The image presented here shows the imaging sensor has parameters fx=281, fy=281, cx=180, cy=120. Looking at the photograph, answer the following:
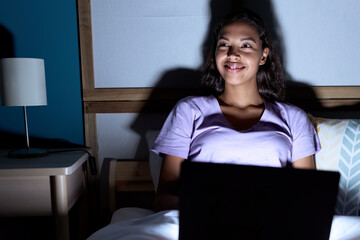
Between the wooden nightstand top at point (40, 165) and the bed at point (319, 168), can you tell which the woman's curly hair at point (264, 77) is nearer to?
the bed at point (319, 168)

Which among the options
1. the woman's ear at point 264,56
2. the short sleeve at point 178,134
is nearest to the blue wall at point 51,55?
the short sleeve at point 178,134

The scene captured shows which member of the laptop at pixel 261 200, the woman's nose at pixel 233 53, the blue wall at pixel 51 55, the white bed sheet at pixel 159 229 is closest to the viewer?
the laptop at pixel 261 200

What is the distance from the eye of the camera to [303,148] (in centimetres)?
106

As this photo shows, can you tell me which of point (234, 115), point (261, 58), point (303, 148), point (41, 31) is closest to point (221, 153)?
point (234, 115)

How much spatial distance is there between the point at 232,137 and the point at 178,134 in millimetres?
198

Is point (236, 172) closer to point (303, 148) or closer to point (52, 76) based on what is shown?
point (303, 148)

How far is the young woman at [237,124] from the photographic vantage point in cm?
100

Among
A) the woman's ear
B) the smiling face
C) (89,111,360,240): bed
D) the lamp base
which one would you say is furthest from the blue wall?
the woman's ear

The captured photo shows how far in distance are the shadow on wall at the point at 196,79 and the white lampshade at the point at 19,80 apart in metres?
0.48

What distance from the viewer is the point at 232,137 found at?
1015mm

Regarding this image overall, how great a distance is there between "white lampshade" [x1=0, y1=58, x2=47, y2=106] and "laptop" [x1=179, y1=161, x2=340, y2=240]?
0.85 metres

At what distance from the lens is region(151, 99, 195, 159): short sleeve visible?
3.38 feet

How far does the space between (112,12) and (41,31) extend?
34 cm

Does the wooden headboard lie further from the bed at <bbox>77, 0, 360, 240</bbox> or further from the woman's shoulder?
the woman's shoulder
